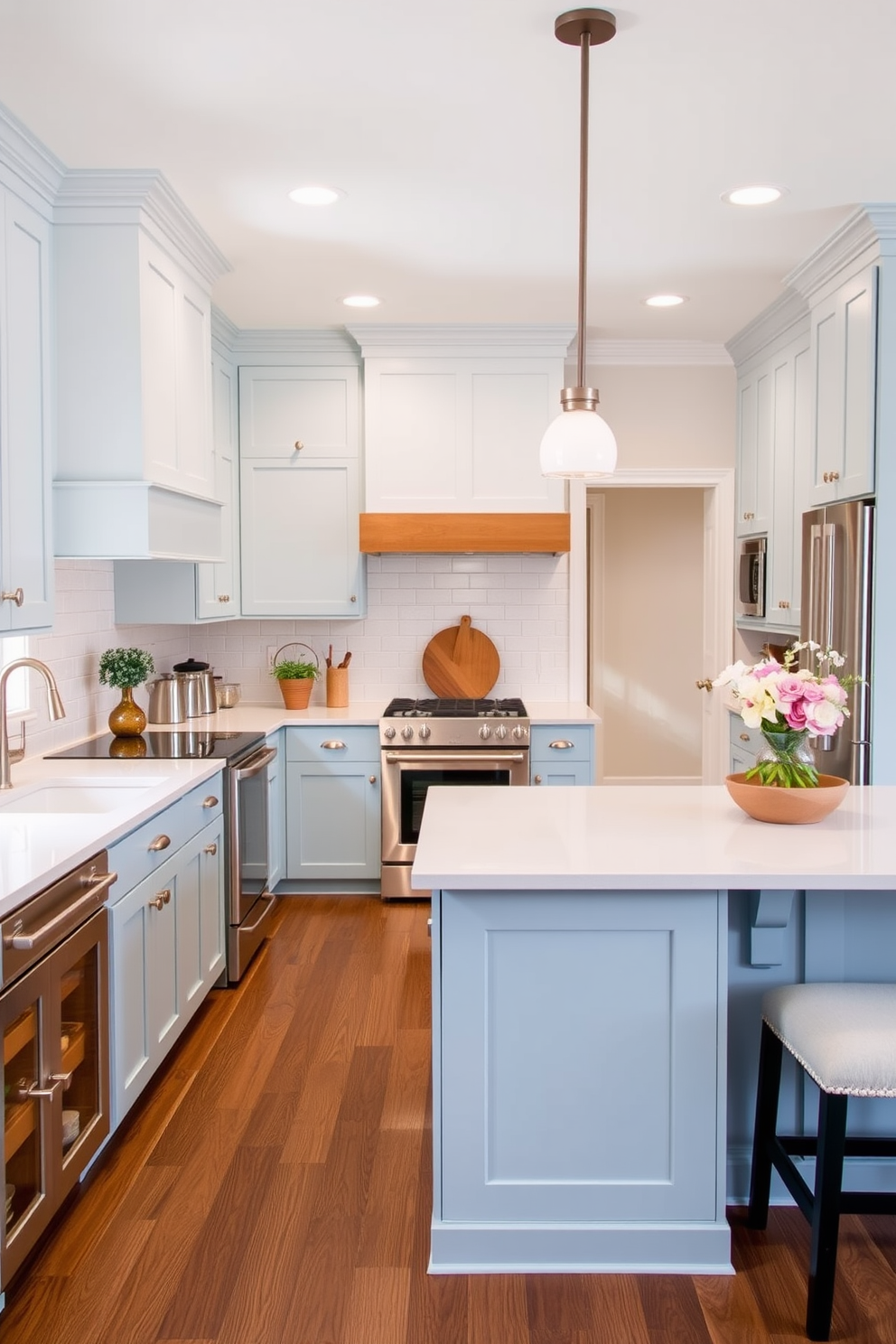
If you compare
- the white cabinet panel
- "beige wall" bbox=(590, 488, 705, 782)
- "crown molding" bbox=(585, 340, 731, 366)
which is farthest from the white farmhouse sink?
"beige wall" bbox=(590, 488, 705, 782)

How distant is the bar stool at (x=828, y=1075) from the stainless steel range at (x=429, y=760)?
260cm

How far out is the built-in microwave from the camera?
5.02 m

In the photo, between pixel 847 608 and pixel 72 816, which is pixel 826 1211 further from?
pixel 847 608

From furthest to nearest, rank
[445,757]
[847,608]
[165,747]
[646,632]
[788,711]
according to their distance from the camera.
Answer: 1. [646,632]
2. [445,757]
3. [165,747]
4. [847,608]
5. [788,711]

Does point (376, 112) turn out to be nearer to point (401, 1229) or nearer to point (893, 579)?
point (893, 579)

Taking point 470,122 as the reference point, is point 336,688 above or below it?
below

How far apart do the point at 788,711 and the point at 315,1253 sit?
5.26 ft

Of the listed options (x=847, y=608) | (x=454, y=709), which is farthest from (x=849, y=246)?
(x=454, y=709)

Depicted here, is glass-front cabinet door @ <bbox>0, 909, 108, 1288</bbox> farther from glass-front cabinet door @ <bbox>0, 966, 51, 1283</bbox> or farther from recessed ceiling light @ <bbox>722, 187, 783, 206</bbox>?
recessed ceiling light @ <bbox>722, 187, 783, 206</bbox>

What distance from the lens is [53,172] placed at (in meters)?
3.16

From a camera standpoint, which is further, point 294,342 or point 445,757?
point 294,342

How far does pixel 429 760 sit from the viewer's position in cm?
496

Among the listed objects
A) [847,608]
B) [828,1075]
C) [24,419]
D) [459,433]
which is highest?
[459,433]

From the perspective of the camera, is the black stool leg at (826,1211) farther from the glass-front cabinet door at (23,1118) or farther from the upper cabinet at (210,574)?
the upper cabinet at (210,574)
